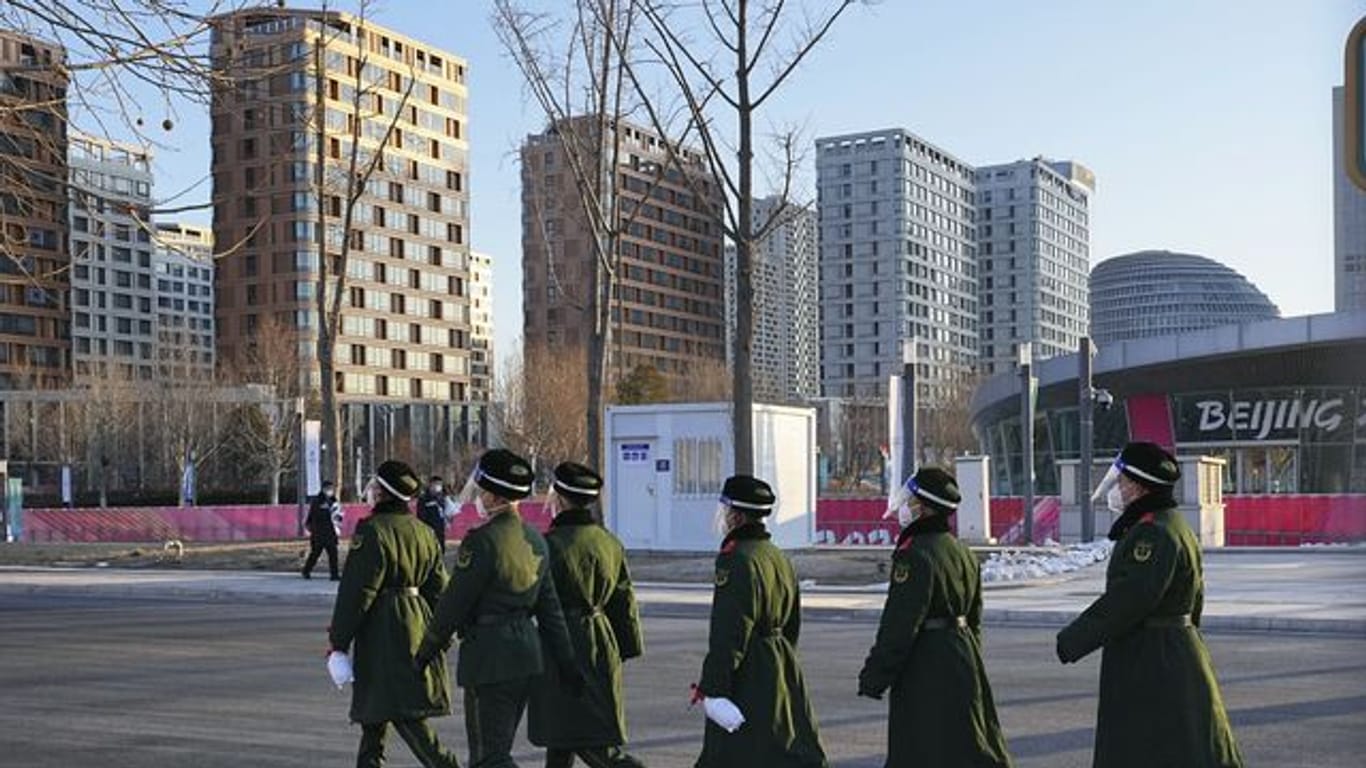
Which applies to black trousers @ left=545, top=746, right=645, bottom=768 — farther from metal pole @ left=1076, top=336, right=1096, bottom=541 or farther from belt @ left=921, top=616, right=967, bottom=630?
metal pole @ left=1076, top=336, right=1096, bottom=541

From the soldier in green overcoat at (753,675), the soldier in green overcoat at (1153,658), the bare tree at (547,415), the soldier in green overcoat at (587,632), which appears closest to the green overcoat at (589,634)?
the soldier in green overcoat at (587,632)

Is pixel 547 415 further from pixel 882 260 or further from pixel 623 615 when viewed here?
pixel 882 260

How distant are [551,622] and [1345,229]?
4649 mm

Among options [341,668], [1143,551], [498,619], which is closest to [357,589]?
[341,668]

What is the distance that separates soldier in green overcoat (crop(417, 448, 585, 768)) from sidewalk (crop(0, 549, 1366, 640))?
10.7m

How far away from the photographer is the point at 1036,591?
2189cm

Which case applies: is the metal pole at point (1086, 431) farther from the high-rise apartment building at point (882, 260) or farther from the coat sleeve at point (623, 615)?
the high-rise apartment building at point (882, 260)

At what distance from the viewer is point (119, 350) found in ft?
404

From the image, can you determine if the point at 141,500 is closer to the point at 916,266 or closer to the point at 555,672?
the point at 555,672

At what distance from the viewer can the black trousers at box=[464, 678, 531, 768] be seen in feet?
23.8

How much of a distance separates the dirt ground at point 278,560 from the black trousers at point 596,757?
16317 mm

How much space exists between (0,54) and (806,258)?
16245 centimetres

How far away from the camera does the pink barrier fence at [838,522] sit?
36.4 metres

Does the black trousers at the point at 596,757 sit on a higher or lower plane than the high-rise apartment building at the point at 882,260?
lower
